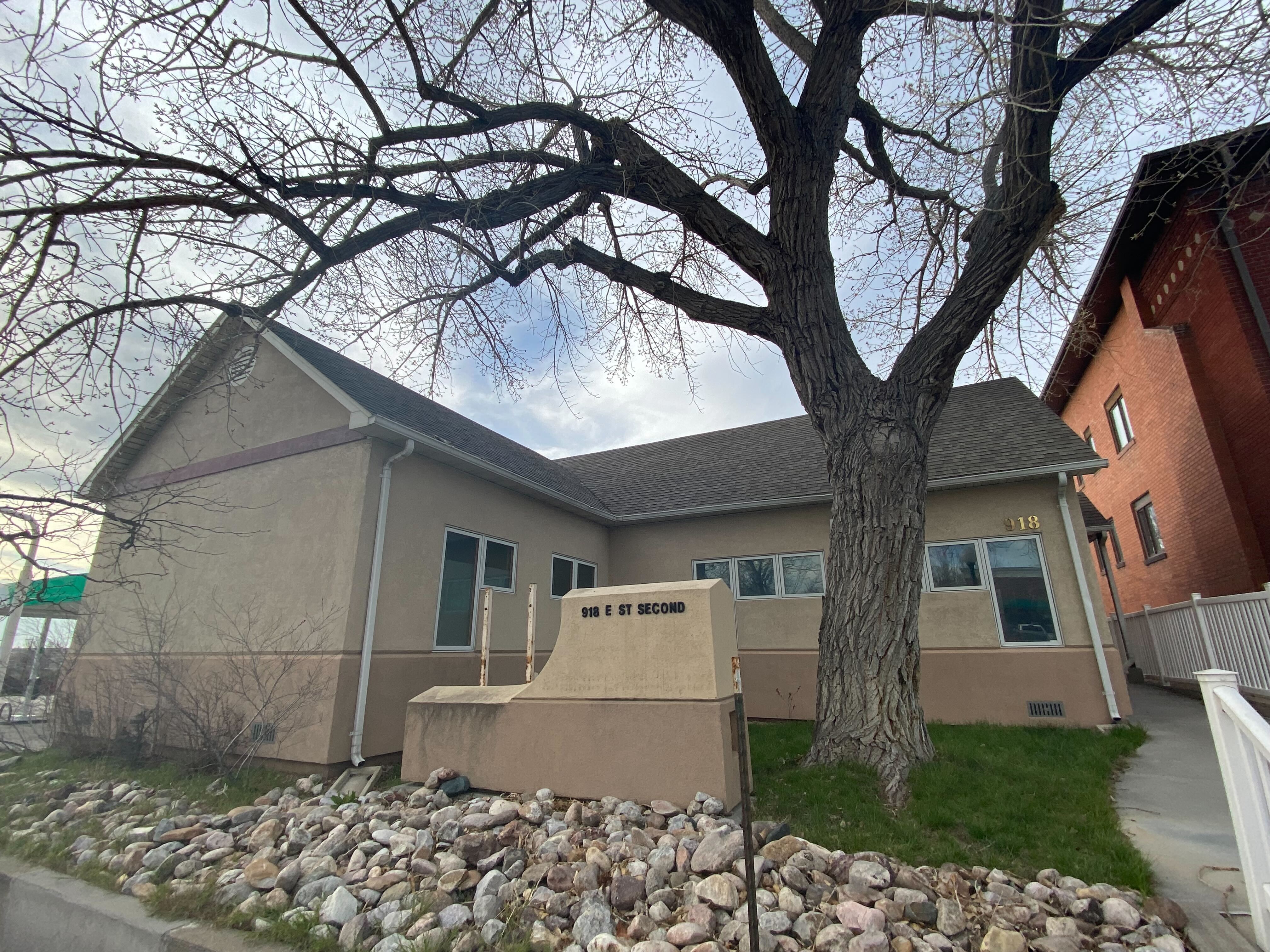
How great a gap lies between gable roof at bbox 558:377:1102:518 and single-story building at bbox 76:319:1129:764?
0.07 meters

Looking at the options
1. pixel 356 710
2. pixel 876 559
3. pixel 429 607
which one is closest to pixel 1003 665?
pixel 876 559

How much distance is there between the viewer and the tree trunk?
5.19m

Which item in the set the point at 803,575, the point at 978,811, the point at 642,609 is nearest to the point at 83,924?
the point at 642,609

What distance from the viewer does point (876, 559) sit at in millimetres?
5473

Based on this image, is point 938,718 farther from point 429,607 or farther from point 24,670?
point 24,670

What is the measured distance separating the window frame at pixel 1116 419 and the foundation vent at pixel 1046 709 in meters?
9.14

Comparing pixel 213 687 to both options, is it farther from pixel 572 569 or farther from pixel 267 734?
pixel 572 569

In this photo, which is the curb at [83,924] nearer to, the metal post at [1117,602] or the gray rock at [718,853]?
the gray rock at [718,853]

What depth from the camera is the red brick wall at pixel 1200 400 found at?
10109mm

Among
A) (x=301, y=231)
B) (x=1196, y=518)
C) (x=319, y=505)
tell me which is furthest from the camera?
(x=1196, y=518)

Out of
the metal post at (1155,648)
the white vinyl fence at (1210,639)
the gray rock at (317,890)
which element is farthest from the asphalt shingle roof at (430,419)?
the metal post at (1155,648)

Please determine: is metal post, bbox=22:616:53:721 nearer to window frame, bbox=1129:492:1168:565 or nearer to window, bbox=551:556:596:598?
window, bbox=551:556:596:598

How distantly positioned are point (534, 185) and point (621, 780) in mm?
5942

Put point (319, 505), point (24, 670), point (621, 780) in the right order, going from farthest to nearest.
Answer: point (24, 670) < point (319, 505) < point (621, 780)
